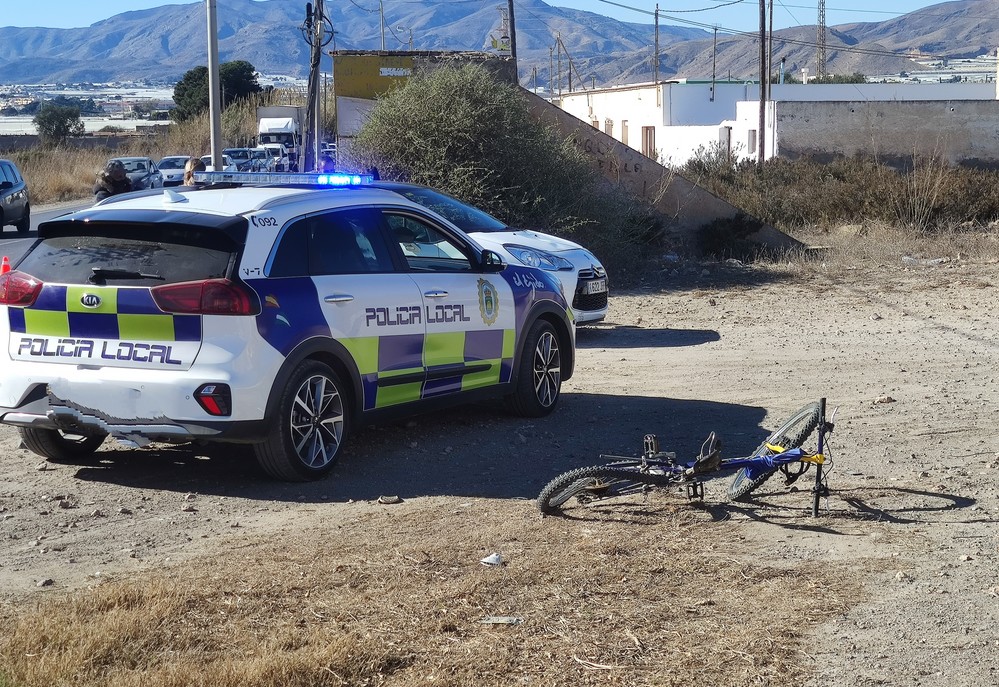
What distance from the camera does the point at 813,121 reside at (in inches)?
1732

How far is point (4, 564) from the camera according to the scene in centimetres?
530

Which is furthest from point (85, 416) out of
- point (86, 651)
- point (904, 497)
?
point (904, 497)

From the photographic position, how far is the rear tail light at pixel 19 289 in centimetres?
650

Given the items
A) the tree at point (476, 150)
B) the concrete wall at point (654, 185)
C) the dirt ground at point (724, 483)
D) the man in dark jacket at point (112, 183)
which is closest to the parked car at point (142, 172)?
the concrete wall at point (654, 185)

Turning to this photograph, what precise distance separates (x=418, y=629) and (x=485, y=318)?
373 cm

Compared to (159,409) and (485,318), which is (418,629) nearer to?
(159,409)

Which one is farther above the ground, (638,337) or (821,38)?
(821,38)

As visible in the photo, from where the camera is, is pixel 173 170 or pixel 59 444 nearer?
pixel 59 444

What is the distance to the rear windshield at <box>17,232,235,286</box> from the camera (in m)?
6.26

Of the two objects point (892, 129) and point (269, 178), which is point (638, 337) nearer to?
point (269, 178)

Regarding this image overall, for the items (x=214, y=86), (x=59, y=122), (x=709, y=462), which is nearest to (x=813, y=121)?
(x=214, y=86)

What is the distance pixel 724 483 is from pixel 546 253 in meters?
5.32

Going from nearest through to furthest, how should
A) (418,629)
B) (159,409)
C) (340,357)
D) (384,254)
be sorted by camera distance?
(418,629)
(159,409)
(340,357)
(384,254)

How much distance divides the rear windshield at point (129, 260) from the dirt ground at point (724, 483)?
3.89 ft
